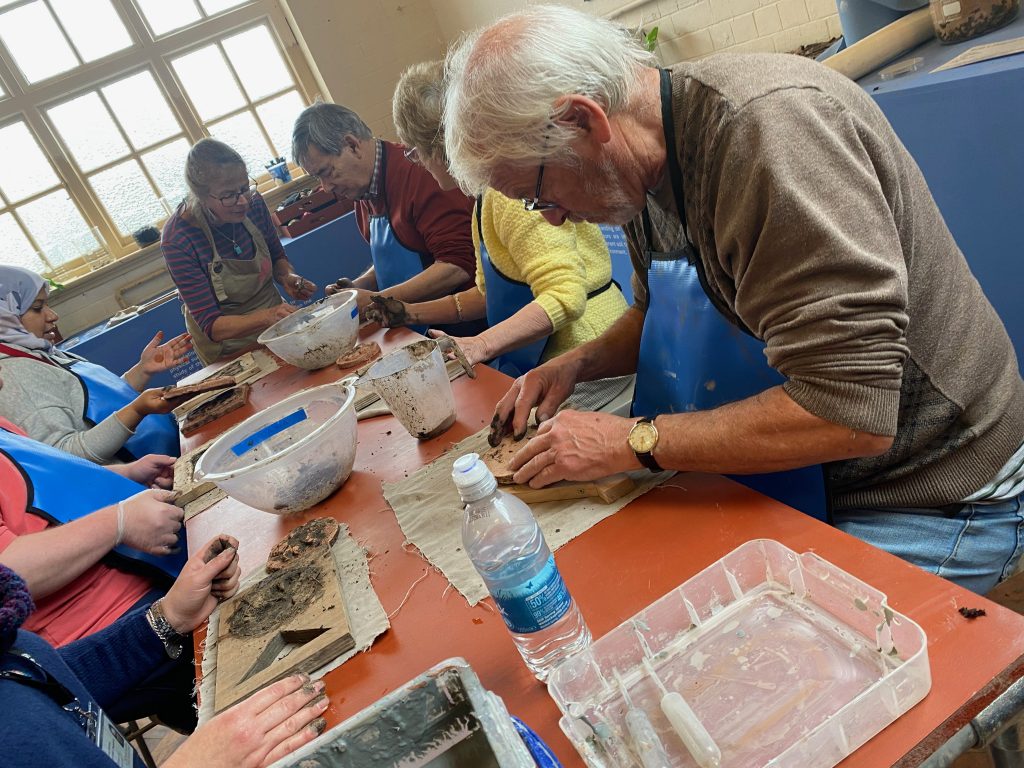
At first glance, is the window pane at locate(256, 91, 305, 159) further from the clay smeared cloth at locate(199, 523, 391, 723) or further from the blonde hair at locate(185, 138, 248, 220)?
the clay smeared cloth at locate(199, 523, 391, 723)

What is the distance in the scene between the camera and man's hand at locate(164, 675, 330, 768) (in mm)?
895

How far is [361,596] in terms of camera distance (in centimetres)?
116

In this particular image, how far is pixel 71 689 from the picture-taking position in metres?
1.08

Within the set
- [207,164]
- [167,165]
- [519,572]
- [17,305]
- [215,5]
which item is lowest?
[519,572]

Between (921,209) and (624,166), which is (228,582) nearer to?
(624,166)

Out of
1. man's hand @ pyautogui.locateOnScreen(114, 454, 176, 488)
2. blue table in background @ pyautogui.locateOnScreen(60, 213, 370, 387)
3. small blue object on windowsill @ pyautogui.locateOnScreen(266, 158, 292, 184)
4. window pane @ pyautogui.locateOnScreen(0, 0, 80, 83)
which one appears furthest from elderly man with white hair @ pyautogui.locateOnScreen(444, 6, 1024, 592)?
window pane @ pyautogui.locateOnScreen(0, 0, 80, 83)

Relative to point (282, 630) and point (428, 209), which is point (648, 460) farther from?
point (428, 209)

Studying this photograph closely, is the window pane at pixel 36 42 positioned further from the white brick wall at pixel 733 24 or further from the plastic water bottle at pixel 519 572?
the plastic water bottle at pixel 519 572

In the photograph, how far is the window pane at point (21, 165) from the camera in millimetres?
5738

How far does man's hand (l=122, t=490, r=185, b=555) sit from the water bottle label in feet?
4.15

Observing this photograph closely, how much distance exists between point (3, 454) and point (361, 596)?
1.20 meters

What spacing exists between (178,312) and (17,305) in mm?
2747

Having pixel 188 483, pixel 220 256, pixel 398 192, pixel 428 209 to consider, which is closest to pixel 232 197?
pixel 220 256

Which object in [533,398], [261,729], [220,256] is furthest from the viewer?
[220,256]
